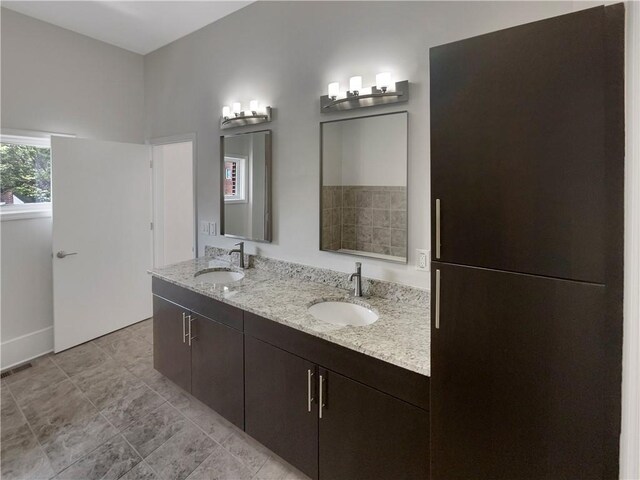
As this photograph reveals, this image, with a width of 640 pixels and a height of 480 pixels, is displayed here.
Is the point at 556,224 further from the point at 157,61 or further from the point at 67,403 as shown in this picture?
the point at 157,61

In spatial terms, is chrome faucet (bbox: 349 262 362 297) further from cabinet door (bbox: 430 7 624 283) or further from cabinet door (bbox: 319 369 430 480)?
cabinet door (bbox: 430 7 624 283)

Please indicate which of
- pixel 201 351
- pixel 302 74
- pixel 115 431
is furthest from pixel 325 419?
pixel 302 74

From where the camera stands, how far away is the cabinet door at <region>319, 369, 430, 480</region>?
1258 millimetres

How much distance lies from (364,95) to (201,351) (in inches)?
74.8

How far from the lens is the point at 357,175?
6.86 ft

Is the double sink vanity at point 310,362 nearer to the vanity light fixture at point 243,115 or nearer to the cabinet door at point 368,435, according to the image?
the cabinet door at point 368,435

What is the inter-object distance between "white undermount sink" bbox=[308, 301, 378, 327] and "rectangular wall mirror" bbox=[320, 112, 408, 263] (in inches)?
13.5

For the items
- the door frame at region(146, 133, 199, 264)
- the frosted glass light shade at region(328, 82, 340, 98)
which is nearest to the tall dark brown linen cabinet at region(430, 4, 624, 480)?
the frosted glass light shade at region(328, 82, 340, 98)

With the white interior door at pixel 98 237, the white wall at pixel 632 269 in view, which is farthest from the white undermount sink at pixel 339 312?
the white interior door at pixel 98 237

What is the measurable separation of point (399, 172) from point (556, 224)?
1.06m

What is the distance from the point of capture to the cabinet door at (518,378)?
35.2 inches

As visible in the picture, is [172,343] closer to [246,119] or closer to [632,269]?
[246,119]

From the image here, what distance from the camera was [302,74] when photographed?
2.25m

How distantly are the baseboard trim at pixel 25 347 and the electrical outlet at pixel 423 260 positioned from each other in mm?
3426
